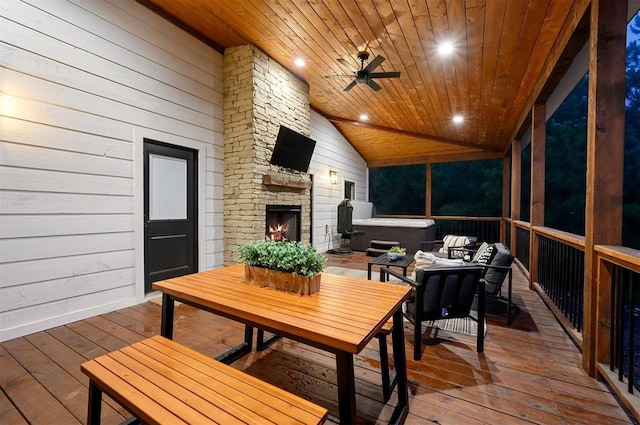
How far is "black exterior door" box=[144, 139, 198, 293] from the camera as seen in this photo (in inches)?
140

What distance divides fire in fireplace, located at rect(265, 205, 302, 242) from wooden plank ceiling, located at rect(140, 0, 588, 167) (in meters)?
2.43

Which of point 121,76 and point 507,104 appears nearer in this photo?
point 121,76

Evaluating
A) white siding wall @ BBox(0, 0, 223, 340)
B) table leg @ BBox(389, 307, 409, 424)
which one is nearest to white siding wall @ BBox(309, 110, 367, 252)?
white siding wall @ BBox(0, 0, 223, 340)

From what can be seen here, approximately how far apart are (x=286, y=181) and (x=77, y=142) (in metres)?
2.81

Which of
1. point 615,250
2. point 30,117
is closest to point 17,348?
point 30,117

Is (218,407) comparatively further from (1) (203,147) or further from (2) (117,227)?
(1) (203,147)

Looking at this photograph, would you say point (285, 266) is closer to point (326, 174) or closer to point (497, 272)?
point (497, 272)

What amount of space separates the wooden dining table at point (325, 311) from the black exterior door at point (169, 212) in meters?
1.96

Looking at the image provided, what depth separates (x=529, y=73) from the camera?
3646mm

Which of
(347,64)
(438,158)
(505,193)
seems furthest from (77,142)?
(505,193)

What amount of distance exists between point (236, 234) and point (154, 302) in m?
1.43

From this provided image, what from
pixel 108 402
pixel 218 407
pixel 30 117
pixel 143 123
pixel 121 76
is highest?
pixel 121 76

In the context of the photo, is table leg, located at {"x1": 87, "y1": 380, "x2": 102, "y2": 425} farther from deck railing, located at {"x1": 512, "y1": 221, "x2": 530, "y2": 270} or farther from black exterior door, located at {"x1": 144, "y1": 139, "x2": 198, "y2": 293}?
deck railing, located at {"x1": 512, "y1": 221, "x2": 530, "y2": 270}

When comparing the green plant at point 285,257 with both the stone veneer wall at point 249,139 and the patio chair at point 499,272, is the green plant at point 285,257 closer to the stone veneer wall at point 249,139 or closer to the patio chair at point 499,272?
the patio chair at point 499,272
